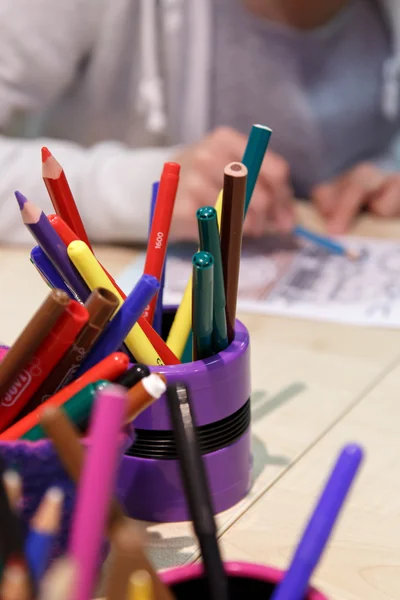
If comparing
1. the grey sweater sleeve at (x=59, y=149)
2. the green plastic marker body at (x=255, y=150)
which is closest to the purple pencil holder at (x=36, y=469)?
the green plastic marker body at (x=255, y=150)

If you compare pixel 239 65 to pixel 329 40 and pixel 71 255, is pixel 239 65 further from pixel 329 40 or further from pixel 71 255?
pixel 71 255

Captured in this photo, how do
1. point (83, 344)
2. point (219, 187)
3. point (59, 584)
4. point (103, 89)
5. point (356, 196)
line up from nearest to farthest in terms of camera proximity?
point (59, 584), point (83, 344), point (219, 187), point (356, 196), point (103, 89)

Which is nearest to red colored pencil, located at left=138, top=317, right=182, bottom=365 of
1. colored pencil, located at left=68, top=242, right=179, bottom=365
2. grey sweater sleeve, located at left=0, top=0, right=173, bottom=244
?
colored pencil, located at left=68, top=242, right=179, bottom=365

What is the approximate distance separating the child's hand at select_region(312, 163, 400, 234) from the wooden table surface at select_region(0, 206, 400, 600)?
24cm

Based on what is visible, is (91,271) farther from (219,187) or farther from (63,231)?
(219,187)

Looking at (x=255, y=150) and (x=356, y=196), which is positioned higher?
(x=255, y=150)

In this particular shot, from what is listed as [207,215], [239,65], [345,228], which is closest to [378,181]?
[345,228]

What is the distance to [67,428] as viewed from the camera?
0.63 feet

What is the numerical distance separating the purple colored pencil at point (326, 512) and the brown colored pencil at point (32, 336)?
0.10 metres

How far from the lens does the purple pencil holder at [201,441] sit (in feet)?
1.02

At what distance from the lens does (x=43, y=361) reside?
10.0 inches

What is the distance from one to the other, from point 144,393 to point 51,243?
76 millimetres

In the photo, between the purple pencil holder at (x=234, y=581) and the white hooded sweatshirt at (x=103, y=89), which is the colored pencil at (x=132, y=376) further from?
the white hooded sweatshirt at (x=103, y=89)

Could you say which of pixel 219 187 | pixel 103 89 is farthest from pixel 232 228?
pixel 103 89
